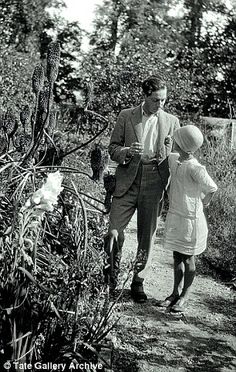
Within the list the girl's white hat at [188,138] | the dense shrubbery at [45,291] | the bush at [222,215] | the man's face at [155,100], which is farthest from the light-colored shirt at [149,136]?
the bush at [222,215]

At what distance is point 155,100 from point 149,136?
1.10 ft

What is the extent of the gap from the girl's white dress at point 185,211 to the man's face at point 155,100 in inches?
15.2

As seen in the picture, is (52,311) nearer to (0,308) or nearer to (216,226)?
(0,308)

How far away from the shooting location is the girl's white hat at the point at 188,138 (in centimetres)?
421

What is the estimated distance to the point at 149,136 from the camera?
455cm

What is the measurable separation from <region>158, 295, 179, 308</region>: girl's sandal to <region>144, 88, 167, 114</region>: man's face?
1460mm

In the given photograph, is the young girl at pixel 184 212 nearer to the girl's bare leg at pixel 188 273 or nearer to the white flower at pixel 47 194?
the girl's bare leg at pixel 188 273

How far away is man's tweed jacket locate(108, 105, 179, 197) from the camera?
14.7 ft

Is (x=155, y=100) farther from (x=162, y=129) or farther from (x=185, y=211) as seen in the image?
(x=185, y=211)

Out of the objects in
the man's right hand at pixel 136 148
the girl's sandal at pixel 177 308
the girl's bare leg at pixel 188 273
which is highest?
the man's right hand at pixel 136 148

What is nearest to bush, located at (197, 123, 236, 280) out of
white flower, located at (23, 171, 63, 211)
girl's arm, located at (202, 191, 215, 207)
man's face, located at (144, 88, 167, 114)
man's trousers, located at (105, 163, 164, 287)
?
man's trousers, located at (105, 163, 164, 287)

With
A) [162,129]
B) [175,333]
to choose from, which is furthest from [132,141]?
[175,333]

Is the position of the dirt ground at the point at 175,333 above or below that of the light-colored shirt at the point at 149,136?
below

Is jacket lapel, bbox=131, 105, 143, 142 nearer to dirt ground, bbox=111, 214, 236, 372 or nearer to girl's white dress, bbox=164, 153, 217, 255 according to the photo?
girl's white dress, bbox=164, 153, 217, 255
